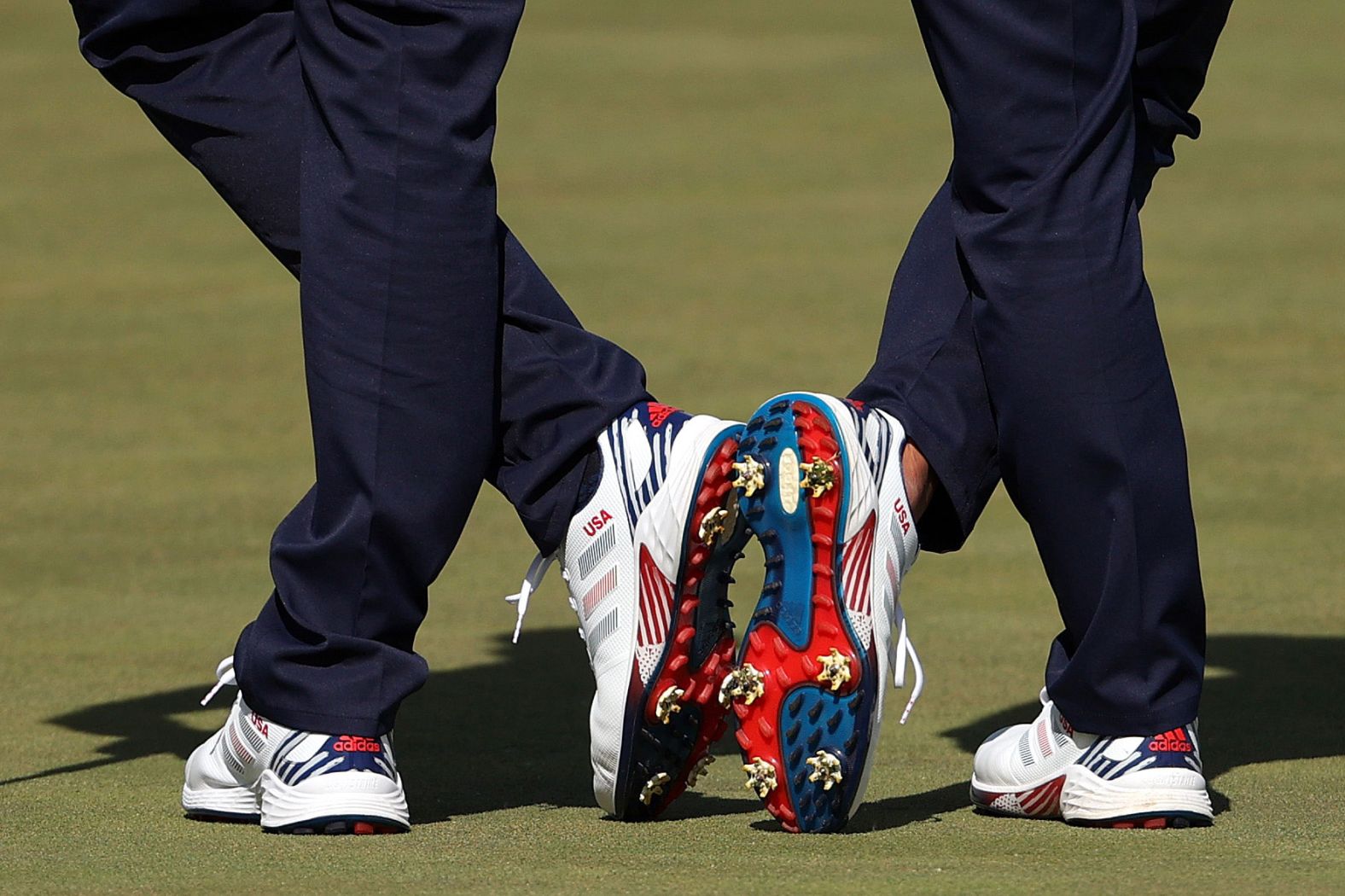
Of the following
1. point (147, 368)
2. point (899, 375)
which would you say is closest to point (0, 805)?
point (899, 375)

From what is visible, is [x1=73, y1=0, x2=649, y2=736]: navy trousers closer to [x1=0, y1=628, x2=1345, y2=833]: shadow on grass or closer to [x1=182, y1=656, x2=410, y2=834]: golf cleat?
[x1=182, y1=656, x2=410, y2=834]: golf cleat

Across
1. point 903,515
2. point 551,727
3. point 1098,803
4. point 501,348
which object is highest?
point 501,348

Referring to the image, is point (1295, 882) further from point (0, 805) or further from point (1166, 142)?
point (0, 805)

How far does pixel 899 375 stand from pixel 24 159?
22.0 ft

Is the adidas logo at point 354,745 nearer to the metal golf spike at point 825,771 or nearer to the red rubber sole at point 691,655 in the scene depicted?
the red rubber sole at point 691,655

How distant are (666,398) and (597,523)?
2.53 m

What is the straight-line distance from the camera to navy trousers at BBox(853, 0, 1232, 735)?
1.72 metres

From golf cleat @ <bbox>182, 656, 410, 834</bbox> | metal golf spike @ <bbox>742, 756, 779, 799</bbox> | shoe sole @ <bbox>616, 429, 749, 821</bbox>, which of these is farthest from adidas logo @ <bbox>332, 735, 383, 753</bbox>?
metal golf spike @ <bbox>742, 756, 779, 799</bbox>

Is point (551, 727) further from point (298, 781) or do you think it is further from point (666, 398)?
point (666, 398)

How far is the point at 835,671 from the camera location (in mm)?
1680

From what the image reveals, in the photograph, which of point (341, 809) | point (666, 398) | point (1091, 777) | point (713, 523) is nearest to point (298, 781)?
point (341, 809)

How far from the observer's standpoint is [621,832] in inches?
68.5

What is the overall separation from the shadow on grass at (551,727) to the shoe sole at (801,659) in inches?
3.2

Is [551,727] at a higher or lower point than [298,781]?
lower
